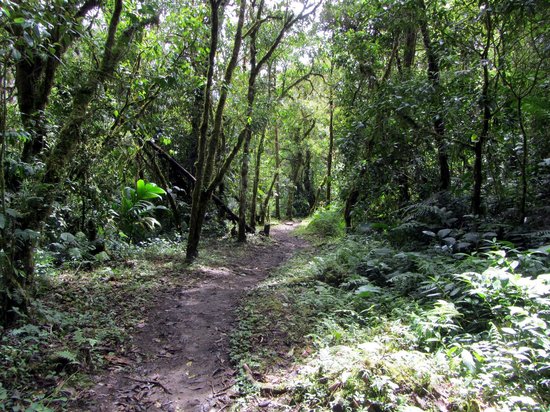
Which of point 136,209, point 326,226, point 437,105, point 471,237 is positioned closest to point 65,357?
point 471,237

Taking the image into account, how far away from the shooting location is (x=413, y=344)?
12.1ft

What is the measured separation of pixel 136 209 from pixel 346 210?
727 cm

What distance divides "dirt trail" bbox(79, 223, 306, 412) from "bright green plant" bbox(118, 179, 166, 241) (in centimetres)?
395

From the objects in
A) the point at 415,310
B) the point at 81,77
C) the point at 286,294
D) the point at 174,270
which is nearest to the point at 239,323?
the point at 286,294

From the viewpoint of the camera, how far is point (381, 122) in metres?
8.83

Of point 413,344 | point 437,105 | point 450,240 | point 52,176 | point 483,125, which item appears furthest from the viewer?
point 437,105

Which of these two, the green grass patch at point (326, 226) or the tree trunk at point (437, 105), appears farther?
the green grass patch at point (326, 226)

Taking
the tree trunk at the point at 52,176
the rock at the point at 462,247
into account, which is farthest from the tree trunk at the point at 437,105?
the tree trunk at the point at 52,176

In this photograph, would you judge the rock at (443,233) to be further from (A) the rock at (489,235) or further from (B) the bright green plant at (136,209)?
(B) the bright green plant at (136,209)

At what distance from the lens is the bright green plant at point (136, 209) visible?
396 inches

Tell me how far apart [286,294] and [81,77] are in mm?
4981

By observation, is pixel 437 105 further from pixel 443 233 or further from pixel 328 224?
pixel 328 224

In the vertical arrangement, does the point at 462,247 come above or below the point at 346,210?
below

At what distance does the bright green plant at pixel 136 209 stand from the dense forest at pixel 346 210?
0.28 ft
